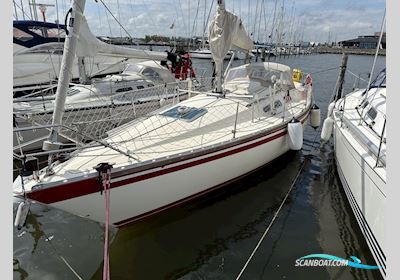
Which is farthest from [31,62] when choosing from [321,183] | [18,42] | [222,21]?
[321,183]

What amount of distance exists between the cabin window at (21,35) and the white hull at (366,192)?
11.9 m

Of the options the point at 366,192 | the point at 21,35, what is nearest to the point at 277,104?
the point at 366,192

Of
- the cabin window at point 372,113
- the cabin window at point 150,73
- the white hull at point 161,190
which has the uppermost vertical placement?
the cabin window at point 150,73

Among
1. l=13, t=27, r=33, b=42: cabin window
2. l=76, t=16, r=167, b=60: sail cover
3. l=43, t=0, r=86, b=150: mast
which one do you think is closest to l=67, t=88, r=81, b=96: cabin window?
l=76, t=16, r=167, b=60: sail cover

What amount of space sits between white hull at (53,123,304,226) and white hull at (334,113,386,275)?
1.85 metres

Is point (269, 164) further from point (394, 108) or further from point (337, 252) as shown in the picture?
Result: point (394, 108)

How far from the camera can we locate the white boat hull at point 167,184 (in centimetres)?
469

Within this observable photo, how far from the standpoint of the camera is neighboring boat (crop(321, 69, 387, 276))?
15.2ft

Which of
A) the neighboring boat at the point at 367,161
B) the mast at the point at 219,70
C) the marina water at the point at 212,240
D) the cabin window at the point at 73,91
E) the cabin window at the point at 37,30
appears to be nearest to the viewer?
the neighboring boat at the point at 367,161

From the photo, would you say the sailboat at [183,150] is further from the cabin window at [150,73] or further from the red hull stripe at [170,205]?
the cabin window at [150,73]

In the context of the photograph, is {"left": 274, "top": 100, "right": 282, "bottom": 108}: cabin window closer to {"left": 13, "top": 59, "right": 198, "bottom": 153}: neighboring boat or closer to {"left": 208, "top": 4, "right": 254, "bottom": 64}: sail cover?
{"left": 208, "top": 4, "right": 254, "bottom": 64}: sail cover

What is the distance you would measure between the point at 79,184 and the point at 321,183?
5.93m

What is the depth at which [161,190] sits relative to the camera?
5359 mm

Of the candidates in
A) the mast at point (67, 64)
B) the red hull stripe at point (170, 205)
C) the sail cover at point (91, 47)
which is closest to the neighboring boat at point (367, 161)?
the red hull stripe at point (170, 205)
